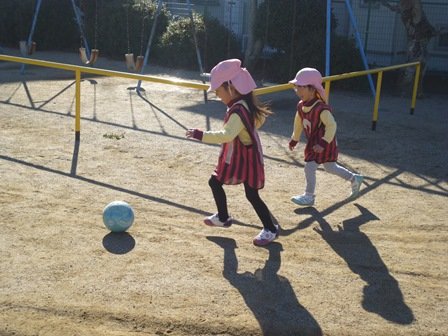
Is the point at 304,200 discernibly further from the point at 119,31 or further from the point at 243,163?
the point at 119,31

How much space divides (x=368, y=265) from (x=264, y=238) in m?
0.80

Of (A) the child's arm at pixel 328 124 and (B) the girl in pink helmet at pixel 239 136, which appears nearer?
(B) the girl in pink helmet at pixel 239 136

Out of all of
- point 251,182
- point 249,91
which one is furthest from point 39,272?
point 249,91

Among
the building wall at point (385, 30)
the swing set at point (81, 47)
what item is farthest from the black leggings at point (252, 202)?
the building wall at point (385, 30)

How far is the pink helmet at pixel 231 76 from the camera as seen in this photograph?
431 cm

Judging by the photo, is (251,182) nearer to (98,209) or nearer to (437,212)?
(98,209)

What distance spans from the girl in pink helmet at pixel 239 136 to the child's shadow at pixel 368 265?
0.55 m

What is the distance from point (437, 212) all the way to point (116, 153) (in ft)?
12.3

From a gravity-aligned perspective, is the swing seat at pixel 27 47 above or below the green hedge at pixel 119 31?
below

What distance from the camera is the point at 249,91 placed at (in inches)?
173

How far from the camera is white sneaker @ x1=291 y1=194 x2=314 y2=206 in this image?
18.6ft

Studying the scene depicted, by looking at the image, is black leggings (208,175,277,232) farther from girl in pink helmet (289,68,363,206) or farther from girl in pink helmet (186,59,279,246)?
girl in pink helmet (289,68,363,206)

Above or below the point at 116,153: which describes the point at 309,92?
above

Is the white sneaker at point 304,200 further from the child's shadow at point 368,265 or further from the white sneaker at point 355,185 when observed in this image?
the white sneaker at point 355,185
